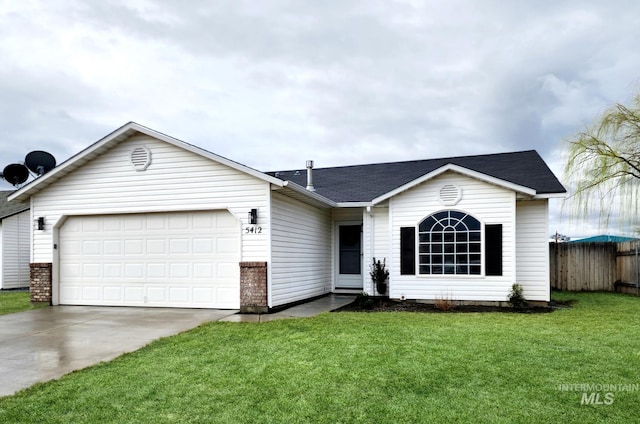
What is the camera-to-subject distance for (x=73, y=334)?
772 cm

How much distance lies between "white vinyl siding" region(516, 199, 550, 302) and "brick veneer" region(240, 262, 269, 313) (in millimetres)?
6355

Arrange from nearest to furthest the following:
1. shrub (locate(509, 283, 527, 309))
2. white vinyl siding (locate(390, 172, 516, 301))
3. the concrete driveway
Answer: the concrete driveway
shrub (locate(509, 283, 527, 309))
white vinyl siding (locate(390, 172, 516, 301))

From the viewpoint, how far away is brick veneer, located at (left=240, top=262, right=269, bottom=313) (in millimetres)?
9812

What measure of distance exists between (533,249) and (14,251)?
62.6 feet

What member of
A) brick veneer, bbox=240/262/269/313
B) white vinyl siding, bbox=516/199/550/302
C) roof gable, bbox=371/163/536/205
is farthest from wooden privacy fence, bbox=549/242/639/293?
brick veneer, bbox=240/262/269/313

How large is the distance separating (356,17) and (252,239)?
5942 millimetres

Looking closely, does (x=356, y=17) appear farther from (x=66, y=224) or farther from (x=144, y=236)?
(x=66, y=224)

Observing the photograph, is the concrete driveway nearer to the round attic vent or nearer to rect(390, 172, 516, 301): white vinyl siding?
the round attic vent

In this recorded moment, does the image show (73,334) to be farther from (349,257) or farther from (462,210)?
(462,210)

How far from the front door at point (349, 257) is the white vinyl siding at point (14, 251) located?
1340cm

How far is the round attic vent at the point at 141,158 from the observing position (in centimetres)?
1088

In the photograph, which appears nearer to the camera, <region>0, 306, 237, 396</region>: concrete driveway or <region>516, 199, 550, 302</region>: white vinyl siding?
<region>0, 306, 237, 396</region>: concrete driveway

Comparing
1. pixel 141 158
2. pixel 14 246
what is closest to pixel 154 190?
pixel 141 158

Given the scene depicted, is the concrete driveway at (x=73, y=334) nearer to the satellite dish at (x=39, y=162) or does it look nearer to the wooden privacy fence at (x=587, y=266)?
the satellite dish at (x=39, y=162)
